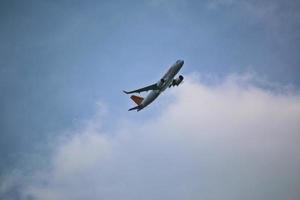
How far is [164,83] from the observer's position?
250 ft

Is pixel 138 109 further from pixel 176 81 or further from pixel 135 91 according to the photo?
pixel 176 81

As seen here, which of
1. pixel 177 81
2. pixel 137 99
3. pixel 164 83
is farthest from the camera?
pixel 137 99

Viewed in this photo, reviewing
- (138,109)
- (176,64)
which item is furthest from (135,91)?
(176,64)

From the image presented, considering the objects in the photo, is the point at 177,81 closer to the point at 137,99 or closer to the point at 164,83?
the point at 164,83

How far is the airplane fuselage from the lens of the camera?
74938mm

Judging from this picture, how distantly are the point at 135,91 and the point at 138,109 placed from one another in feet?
11.7

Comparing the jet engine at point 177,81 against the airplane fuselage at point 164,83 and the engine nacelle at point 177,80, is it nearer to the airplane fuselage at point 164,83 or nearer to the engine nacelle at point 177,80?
the engine nacelle at point 177,80

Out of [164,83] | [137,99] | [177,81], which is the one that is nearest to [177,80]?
[177,81]

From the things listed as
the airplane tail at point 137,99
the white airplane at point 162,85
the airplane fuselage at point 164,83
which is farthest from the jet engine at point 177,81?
the airplane tail at point 137,99

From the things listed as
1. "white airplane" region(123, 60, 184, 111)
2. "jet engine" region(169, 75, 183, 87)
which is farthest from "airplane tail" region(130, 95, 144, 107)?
"jet engine" region(169, 75, 183, 87)

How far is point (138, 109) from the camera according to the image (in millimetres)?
79688

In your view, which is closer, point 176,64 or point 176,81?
point 176,64

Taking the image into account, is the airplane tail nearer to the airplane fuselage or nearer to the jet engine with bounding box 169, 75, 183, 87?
the airplane fuselage

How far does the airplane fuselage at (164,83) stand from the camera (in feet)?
246
